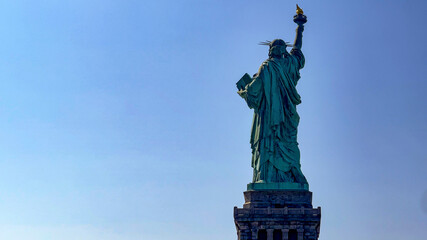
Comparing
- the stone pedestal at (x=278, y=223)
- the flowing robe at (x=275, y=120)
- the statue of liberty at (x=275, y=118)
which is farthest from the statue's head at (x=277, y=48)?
the stone pedestal at (x=278, y=223)

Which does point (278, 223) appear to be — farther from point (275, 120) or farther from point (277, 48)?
point (277, 48)

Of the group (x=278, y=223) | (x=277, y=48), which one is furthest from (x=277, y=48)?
(x=278, y=223)

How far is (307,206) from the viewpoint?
73.0m

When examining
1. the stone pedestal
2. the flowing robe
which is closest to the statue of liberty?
the flowing robe

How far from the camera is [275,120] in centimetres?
7512

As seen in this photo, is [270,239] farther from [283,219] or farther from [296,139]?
[296,139]

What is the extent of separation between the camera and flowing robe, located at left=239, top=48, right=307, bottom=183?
2928 inches

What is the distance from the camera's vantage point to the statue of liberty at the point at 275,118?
2923 inches

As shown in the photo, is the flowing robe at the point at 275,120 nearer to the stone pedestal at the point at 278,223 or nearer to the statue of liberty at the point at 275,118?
the statue of liberty at the point at 275,118

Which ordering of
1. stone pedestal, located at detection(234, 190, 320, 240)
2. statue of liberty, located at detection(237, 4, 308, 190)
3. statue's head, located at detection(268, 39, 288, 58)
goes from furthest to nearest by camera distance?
statue's head, located at detection(268, 39, 288, 58) → statue of liberty, located at detection(237, 4, 308, 190) → stone pedestal, located at detection(234, 190, 320, 240)

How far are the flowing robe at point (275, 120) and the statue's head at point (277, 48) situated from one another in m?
0.39

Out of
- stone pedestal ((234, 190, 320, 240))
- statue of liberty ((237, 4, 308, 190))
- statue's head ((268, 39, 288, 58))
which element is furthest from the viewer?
statue's head ((268, 39, 288, 58))

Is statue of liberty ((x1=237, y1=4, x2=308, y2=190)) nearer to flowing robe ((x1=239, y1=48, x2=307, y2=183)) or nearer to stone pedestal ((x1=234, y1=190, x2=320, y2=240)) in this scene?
flowing robe ((x1=239, y1=48, x2=307, y2=183))

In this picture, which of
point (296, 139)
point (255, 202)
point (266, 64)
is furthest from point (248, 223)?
point (266, 64)
